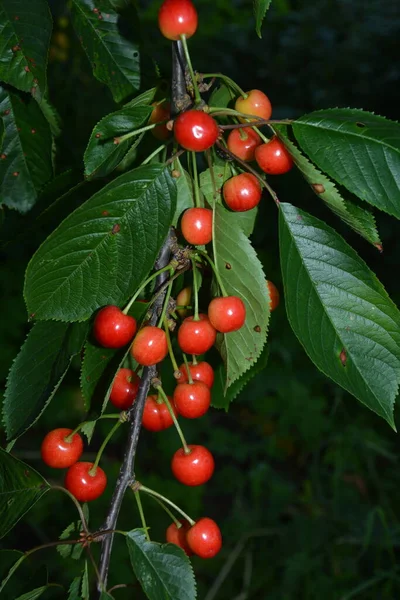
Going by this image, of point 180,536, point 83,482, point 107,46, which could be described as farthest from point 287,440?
point 107,46

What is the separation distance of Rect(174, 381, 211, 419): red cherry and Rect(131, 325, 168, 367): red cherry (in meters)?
0.10

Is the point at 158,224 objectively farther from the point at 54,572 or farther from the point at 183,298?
the point at 54,572

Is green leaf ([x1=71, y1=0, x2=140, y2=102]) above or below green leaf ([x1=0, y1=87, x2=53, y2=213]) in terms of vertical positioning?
above

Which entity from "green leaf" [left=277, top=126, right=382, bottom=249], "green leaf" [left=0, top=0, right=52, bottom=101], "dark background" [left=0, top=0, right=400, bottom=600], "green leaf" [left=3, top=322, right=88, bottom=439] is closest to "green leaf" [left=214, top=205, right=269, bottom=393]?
"green leaf" [left=277, top=126, right=382, bottom=249]

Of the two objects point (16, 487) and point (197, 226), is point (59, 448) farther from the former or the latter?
point (197, 226)

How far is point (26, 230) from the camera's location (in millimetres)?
1228

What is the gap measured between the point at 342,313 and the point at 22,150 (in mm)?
693

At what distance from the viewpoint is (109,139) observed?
1021mm

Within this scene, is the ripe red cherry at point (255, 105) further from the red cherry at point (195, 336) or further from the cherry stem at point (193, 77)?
the red cherry at point (195, 336)

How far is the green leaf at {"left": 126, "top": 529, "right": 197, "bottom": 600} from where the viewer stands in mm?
974

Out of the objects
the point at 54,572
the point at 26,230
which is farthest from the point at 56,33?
the point at 54,572

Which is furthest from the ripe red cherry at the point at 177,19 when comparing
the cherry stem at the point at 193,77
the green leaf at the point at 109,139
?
the green leaf at the point at 109,139

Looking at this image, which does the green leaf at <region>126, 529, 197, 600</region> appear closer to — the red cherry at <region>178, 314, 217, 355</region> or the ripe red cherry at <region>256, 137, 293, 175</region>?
the red cherry at <region>178, 314, 217, 355</region>

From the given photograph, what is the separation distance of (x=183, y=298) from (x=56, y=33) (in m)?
2.35
